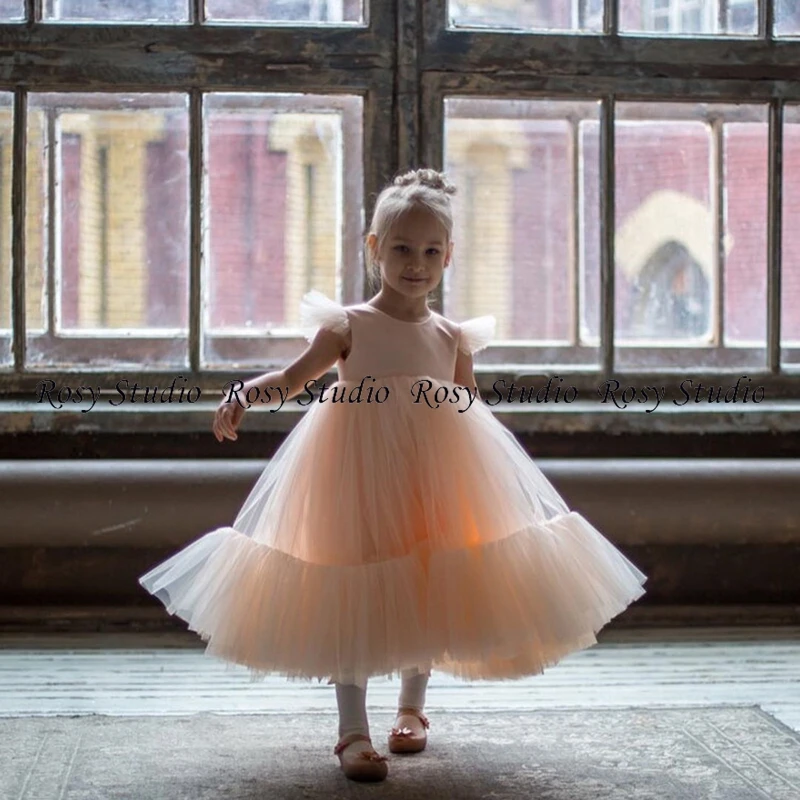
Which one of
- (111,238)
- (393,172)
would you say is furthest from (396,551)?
(111,238)

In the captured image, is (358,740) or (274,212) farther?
(274,212)

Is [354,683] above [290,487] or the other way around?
the other way around

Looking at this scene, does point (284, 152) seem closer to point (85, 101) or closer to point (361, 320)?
point (85, 101)

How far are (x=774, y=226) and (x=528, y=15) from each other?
858 mm

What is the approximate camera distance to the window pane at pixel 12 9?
10.7 ft

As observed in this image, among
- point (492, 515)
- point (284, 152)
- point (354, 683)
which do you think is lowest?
point (354, 683)

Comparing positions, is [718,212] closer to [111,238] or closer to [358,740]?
[111,238]

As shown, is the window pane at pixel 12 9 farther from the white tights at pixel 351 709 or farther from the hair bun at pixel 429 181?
the white tights at pixel 351 709

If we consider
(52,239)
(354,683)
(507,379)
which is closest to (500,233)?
(507,379)

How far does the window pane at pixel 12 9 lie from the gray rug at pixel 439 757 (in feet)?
5.98

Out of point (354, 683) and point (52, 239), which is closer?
point (354, 683)

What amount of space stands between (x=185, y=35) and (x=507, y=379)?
3.96 ft

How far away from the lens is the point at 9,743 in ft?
7.14

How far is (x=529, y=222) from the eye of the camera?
3389 millimetres
